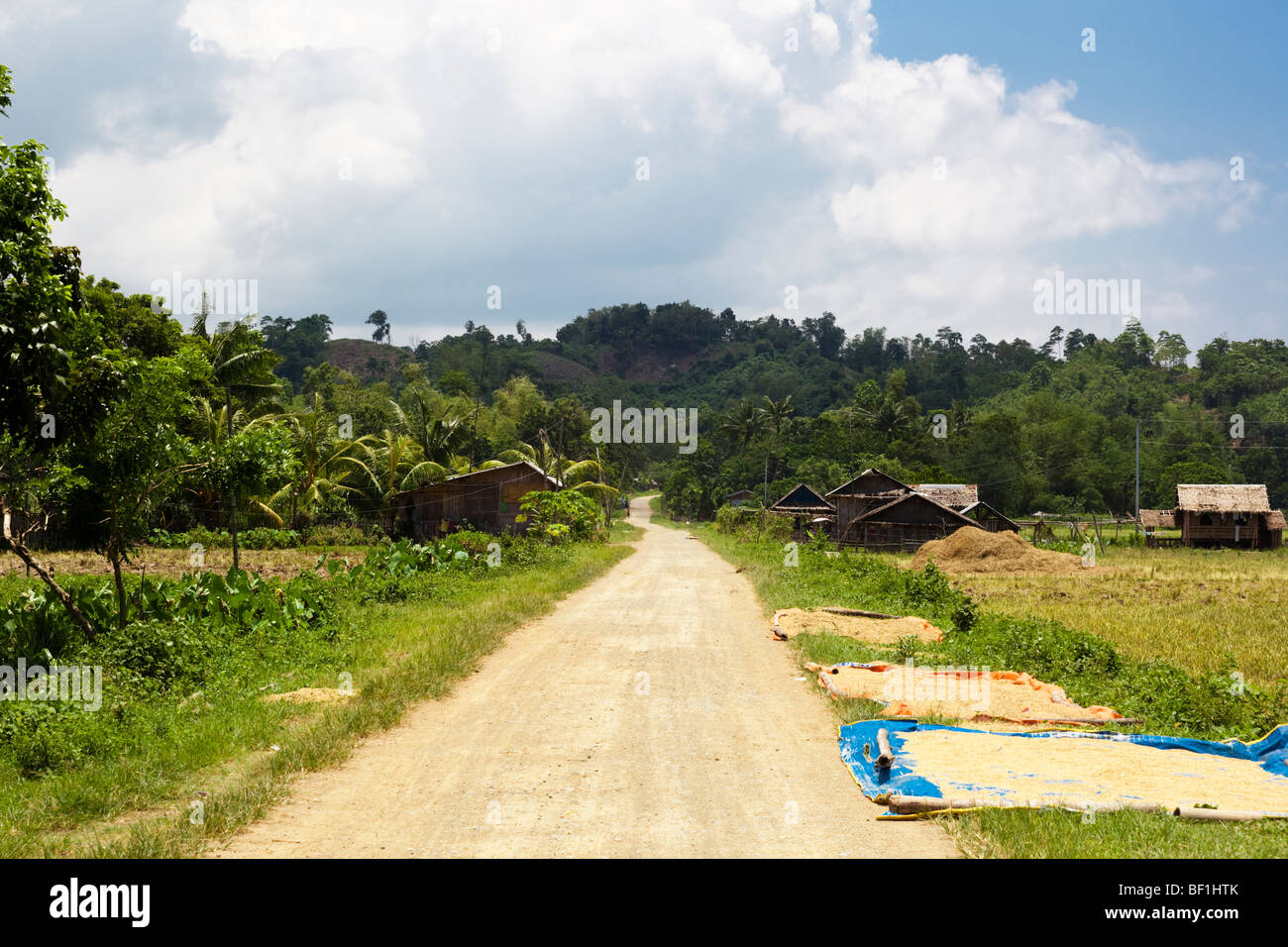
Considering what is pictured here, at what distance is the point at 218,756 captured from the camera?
7.70 meters

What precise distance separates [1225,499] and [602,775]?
5603 centimetres

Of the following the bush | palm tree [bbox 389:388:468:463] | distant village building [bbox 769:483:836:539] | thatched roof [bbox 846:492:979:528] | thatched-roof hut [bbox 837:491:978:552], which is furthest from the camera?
distant village building [bbox 769:483:836:539]

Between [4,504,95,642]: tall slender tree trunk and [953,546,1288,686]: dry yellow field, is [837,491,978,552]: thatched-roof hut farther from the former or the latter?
[4,504,95,642]: tall slender tree trunk

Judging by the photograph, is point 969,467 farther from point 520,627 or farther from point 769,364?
point 769,364

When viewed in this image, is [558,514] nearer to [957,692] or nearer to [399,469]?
[399,469]

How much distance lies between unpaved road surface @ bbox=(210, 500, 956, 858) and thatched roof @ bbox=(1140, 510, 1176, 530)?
52.6 metres

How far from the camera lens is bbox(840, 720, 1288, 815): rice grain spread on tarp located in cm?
680

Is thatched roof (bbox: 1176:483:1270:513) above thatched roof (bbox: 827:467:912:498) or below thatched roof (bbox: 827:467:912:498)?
below

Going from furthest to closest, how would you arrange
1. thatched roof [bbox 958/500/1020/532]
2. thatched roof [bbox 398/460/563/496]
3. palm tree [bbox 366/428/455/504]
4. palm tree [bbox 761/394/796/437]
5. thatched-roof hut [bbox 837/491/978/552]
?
1. palm tree [bbox 761/394/796/437]
2. thatched roof [bbox 958/500/1020/532]
3. thatched-roof hut [bbox 837/491/978/552]
4. palm tree [bbox 366/428/455/504]
5. thatched roof [bbox 398/460/563/496]

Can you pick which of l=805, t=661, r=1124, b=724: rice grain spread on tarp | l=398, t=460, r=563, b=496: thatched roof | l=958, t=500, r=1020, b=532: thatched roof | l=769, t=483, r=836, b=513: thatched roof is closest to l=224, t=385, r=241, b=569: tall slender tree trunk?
l=805, t=661, r=1124, b=724: rice grain spread on tarp

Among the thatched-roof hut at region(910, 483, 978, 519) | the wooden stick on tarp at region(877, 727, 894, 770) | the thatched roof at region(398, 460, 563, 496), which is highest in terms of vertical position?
the thatched roof at region(398, 460, 563, 496)

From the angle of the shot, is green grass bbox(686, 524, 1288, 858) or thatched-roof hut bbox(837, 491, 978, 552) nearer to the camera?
green grass bbox(686, 524, 1288, 858)

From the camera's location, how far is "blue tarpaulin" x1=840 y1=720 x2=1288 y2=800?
7016 mm

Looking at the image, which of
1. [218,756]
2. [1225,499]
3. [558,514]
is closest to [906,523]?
[558,514]
